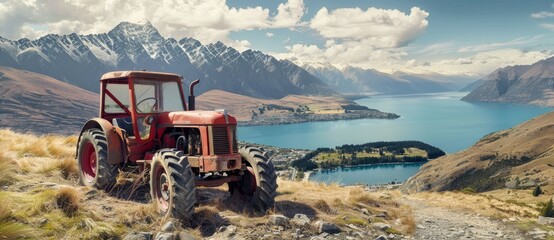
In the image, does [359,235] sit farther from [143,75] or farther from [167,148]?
[143,75]

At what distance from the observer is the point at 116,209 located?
8852 millimetres

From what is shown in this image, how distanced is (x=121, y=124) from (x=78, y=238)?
492cm

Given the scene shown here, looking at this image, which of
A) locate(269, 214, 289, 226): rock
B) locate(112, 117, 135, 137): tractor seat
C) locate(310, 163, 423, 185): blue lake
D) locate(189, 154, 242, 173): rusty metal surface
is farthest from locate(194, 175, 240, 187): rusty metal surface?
locate(310, 163, 423, 185): blue lake

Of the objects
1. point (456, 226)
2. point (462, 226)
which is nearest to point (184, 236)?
point (456, 226)

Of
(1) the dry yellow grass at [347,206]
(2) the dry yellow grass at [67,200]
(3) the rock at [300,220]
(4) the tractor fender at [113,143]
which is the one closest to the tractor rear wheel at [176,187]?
(2) the dry yellow grass at [67,200]

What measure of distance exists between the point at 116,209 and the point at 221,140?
104 inches

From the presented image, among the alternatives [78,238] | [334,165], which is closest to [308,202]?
[78,238]

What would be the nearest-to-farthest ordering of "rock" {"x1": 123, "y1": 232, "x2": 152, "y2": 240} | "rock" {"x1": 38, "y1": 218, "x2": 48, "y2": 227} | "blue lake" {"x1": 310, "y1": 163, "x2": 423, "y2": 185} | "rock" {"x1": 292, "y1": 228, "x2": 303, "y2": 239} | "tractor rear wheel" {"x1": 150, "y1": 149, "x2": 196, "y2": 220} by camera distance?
"rock" {"x1": 38, "y1": 218, "x2": 48, "y2": 227}, "rock" {"x1": 123, "y1": 232, "x2": 152, "y2": 240}, "tractor rear wheel" {"x1": 150, "y1": 149, "x2": 196, "y2": 220}, "rock" {"x1": 292, "y1": 228, "x2": 303, "y2": 239}, "blue lake" {"x1": 310, "y1": 163, "x2": 423, "y2": 185}

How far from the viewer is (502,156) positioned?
165625 mm

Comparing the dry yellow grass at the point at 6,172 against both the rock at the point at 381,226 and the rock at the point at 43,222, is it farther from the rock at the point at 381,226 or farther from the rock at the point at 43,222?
the rock at the point at 381,226

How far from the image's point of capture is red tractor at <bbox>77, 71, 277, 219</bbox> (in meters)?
8.92

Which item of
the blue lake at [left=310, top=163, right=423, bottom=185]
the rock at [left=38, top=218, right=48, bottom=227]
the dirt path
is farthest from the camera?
the blue lake at [left=310, top=163, right=423, bottom=185]

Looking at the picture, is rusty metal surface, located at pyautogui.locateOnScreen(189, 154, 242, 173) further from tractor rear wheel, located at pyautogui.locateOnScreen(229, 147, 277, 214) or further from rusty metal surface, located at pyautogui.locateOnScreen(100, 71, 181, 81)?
rusty metal surface, located at pyautogui.locateOnScreen(100, 71, 181, 81)

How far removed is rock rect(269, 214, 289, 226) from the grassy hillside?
9cm
